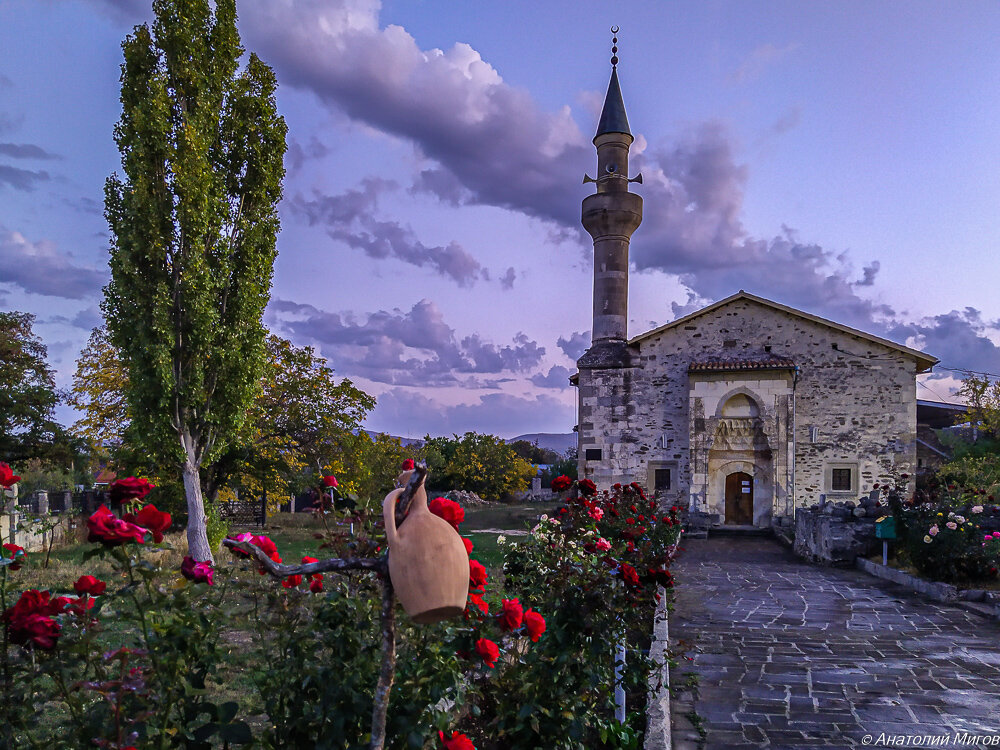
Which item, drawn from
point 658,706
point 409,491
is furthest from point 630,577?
point 409,491

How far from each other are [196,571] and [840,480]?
65.3ft

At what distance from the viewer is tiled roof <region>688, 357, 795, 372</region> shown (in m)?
18.6

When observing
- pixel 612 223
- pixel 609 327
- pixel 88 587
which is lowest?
pixel 88 587

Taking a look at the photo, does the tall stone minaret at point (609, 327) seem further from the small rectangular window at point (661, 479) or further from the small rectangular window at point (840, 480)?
the small rectangular window at point (840, 480)

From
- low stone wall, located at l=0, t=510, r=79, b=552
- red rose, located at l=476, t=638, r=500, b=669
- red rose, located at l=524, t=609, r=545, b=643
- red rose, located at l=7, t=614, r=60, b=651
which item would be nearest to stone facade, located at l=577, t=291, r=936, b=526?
low stone wall, located at l=0, t=510, r=79, b=552

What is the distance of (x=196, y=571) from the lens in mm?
2482

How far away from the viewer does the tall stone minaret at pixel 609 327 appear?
19938mm

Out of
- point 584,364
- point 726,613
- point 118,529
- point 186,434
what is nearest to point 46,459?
point 186,434

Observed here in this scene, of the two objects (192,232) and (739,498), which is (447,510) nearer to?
(192,232)

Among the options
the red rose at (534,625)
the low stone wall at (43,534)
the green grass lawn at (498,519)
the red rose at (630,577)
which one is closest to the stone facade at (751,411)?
the green grass lawn at (498,519)

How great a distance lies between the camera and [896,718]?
4.59 m

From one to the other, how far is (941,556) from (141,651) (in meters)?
10.6

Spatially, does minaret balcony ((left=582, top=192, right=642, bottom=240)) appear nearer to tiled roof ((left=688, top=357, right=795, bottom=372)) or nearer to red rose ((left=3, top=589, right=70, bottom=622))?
tiled roof ((left=688, top=357, right=795, bottom=372))

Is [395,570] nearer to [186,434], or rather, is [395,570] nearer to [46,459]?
[186,434]
